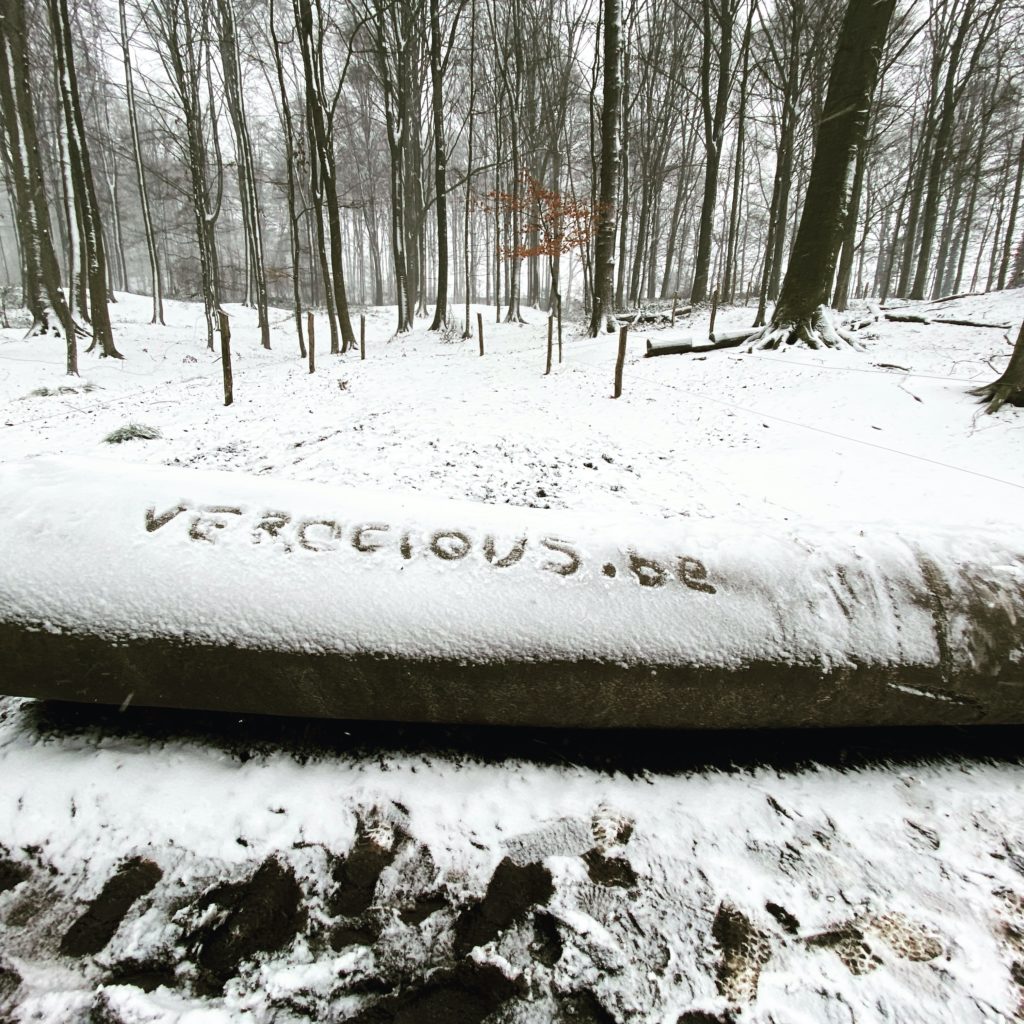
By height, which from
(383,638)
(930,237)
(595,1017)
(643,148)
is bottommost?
(595,1017)

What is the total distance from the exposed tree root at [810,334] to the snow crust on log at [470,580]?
679 centimetres

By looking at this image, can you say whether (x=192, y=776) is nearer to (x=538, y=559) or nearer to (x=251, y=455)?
(x=538, y=559)

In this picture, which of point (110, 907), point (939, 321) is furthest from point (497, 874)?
point (939, 321)

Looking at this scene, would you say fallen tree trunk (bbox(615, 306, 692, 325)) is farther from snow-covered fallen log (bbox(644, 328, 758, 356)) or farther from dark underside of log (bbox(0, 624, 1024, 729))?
dark underside of log (bbox(0, 624, 1024, 729))

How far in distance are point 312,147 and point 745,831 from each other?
15.5 metres

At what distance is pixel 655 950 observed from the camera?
4.00 feet

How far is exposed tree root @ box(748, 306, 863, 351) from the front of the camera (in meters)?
7.75

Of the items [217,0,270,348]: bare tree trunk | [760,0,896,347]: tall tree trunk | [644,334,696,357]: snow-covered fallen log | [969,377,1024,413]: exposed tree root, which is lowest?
[969,377,1024,413]: exposed tree root

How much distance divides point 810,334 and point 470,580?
8026 mm

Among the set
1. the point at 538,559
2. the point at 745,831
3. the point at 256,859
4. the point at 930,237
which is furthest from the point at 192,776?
the point at 930,237

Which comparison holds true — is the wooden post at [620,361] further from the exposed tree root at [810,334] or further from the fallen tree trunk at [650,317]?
the fallen tree trunk at [650,317]

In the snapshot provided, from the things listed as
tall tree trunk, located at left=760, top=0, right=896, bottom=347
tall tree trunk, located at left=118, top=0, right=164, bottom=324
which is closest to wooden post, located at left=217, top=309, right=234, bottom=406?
tall tree trunk, located at left=760, top=0, right=896, bottom=347

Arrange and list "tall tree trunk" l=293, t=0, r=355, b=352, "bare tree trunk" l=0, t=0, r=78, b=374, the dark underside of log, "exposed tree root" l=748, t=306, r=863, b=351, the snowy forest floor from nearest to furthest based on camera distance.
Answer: the snowy forest floor → the dark underside of log → "exposed tree root" l=748, t=306, r=863, b=351 → "bare tree trunk" l=0, t=0, r=78, b=374 → "tall tree trunk" l=293, t=0, r=355, b=352

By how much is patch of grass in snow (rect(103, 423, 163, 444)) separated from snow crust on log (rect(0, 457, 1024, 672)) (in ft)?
14.9
